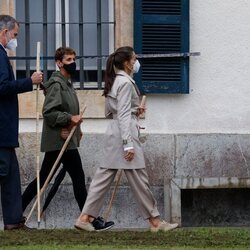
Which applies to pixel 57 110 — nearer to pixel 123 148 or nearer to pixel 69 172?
pixel 69 172

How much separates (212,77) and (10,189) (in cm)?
326

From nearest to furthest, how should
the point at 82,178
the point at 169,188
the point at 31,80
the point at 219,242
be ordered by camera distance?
the point at 219,242, the point at 31,80, the point at 82,178, the point at 169,188

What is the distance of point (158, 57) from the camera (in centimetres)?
1420

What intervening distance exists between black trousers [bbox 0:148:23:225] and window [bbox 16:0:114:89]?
2.65 m

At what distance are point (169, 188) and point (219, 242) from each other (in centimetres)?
295

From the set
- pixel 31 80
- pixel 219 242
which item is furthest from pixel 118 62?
pixel 219 242

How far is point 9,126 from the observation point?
11.7 metres

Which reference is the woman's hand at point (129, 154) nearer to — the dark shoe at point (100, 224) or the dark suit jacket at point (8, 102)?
the dark shoe at point (100, 224)

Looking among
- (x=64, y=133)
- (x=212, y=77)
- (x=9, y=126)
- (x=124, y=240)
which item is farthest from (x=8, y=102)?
(x=212, y=77)

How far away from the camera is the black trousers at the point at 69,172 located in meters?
12.8

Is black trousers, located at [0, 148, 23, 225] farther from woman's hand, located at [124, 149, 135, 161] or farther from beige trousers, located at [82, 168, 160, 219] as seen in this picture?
woman's hand, located at [124, 149, 135, 161]

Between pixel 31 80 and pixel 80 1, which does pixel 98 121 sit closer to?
pixel 80 1

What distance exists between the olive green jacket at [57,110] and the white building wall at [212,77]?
1608mm

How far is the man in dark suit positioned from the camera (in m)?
11.7
